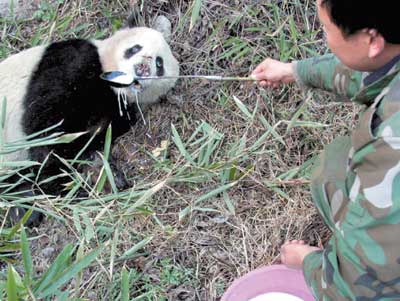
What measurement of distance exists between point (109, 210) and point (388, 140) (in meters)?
1.06

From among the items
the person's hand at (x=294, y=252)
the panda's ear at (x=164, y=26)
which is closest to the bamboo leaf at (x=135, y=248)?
the person's hand at (x=294, y=252)

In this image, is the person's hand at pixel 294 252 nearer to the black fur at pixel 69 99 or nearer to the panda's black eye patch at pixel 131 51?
the black fur at pixel 69 99

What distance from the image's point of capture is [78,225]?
1.93m

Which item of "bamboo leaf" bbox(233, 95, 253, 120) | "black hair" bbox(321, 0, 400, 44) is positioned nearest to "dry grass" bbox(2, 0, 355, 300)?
"bamboo leaf" bbox(233, 95, 253, 120)

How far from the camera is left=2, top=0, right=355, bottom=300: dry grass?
212 cm

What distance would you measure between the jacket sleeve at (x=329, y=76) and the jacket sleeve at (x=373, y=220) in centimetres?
38

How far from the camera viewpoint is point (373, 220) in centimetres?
129

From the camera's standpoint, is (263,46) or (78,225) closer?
(78,225)

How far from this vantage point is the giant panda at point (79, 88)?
7.80 feet

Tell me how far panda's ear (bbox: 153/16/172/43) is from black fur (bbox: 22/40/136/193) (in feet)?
1.01

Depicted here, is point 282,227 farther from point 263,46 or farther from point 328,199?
point 263,46

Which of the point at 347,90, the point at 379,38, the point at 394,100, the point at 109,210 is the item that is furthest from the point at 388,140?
the point at 109,210

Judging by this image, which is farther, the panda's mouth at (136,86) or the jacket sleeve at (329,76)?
the panda's mouth at (136,86)

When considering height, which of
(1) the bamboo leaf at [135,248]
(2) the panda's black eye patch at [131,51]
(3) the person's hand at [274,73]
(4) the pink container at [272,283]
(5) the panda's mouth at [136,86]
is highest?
(3) the person's hand at [274,73]
